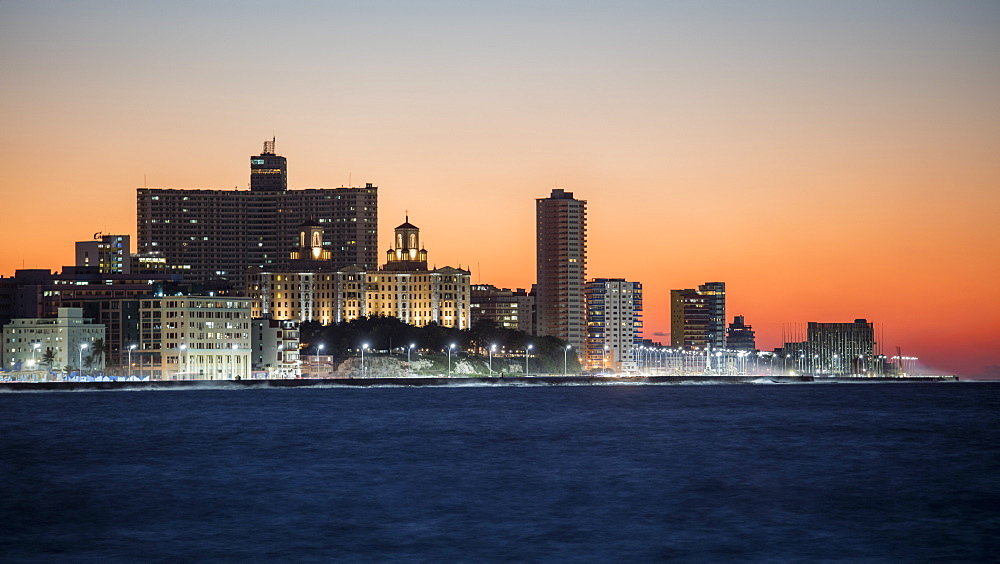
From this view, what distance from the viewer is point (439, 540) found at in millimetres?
56062

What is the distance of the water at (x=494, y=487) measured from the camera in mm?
54875

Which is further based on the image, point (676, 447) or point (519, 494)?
point (676, 447)

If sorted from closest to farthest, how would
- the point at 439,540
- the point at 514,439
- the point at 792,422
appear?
the point at 439,540 < the point at 514,439 < the point at 792,422

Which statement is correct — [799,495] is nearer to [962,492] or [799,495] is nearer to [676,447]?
[962,492]

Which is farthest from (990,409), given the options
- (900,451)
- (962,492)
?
(962,492)

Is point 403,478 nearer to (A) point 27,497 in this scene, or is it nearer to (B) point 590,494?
(B) point 590,494

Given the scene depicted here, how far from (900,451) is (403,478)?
41.2 metres

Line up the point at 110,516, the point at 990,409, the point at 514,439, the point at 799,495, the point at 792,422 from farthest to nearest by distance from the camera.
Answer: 1. the point at 990,409
2. the point at 792,422
3. the point at 514,439
4. the point at 799,495
5. the point at 110,516

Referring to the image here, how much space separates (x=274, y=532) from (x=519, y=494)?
17.3 meters

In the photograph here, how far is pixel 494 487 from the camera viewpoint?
74625 mm

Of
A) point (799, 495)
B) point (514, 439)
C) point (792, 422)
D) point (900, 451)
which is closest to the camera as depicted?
point (799, 495)

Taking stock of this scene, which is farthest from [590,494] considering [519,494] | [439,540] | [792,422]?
[792,422]

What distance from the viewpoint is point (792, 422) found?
132750 millimetres

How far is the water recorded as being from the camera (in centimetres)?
5488
